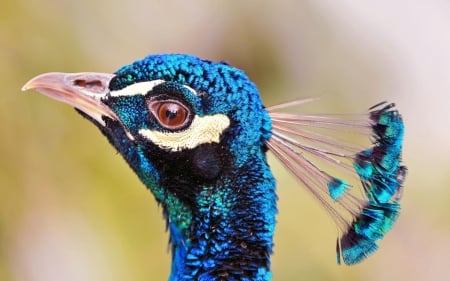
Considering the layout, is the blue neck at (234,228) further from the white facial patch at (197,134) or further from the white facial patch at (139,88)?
the white facial patch at (139,88)

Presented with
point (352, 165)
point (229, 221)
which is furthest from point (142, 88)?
point (352, 165)

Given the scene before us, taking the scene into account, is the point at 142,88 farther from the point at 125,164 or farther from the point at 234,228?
the point at 125,164

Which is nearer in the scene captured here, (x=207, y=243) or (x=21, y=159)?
(x=207, y=243)

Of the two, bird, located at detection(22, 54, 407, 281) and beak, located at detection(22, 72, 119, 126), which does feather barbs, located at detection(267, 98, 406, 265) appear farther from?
beak, located at detection(22, 72, 119, 126)

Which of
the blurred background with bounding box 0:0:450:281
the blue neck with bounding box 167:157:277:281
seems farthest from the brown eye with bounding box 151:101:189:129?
the blurred background with bounding box 0:0:450:281

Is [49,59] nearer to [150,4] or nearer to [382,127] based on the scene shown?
[150,4]

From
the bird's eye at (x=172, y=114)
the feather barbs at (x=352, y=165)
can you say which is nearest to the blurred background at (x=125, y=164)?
the feather barbs at (x=352, y=165)

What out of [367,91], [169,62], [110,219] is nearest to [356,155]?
[169,62]
